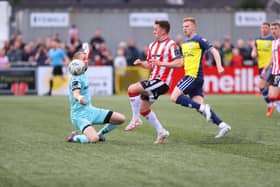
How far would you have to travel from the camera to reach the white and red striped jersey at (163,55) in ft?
41.3

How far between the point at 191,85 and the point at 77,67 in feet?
6.78

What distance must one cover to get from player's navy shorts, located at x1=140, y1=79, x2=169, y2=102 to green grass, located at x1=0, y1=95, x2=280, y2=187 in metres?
0.68

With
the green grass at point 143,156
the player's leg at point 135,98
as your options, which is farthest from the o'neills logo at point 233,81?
the player's leg at point 135,98

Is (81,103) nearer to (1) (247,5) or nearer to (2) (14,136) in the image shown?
(2) (14,136)

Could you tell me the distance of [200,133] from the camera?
14.1 m

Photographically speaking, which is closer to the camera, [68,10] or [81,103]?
[81,103]

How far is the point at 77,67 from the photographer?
1205 centimetres

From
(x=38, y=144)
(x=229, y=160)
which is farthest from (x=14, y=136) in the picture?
(x=229, y=160)

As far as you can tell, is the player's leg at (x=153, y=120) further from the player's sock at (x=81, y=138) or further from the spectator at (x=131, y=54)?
the spectator at (x=131, y=54)

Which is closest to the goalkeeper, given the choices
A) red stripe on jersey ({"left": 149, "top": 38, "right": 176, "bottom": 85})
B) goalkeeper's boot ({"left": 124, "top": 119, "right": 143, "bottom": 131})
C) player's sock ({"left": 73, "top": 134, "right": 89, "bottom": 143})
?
player's sock ({"left": 73, "top": 134, "right": 89, "bottom": 143})

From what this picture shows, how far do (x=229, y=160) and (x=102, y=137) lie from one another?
9.77 feet

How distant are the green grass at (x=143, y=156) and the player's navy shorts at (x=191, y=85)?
716mm

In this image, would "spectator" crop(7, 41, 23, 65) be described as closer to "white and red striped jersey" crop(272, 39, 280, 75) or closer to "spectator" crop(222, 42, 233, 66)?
"spectator" crop(222, 42, 233, 66)

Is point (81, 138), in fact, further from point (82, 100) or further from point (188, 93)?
point (188, 93)
